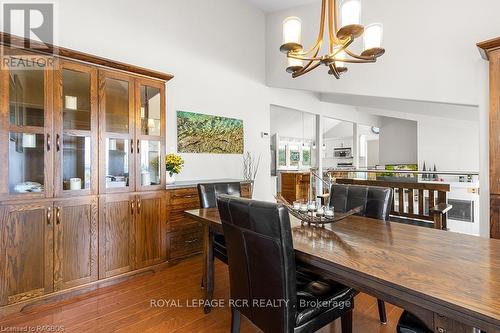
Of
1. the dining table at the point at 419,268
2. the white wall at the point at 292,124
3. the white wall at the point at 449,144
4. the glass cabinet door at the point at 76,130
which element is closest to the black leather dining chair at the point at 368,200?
the dining table at the point at 419,268

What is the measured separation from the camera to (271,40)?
4.78m

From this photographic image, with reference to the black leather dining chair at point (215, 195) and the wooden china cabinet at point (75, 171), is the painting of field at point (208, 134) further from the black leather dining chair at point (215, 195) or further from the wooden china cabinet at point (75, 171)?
the black leather dining chair at point (215, 195)

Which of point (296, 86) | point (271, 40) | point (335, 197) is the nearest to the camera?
point (335, 197)

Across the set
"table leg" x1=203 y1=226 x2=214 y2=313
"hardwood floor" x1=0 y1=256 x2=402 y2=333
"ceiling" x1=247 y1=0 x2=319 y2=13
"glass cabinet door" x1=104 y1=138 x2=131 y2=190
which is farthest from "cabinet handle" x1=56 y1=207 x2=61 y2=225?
"ceiling" x1=247 y1=0 x2=319 y2=13

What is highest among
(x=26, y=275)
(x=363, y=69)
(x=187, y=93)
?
(x=363, y=69)

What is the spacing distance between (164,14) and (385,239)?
3798 millimetres

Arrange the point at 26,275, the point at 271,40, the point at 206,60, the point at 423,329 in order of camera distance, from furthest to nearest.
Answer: the point at 271,40 < the point at 206,60 < the point at 26,275 < the point at 423,329

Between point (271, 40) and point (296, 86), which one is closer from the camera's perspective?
point (296, 86)

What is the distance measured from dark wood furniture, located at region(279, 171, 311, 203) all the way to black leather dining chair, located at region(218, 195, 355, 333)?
17.8 ft

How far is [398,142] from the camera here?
8508mm

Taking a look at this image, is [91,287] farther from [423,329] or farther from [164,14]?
[164,14]

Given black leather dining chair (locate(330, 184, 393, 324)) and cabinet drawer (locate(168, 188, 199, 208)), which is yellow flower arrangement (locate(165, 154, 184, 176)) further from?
black leather dining chair (locate(330, 184, 393, 324))

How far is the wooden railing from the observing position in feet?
9.91

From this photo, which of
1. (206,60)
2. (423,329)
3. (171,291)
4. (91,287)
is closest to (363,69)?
(206,60)
